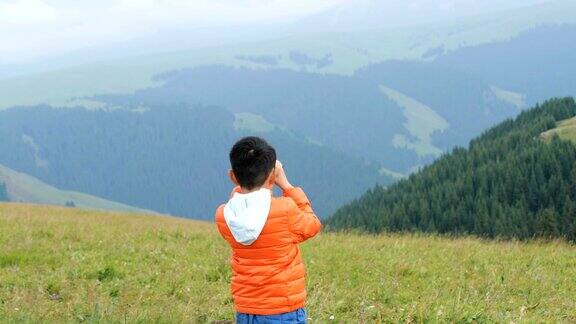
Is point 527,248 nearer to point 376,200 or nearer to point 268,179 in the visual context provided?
point 268,179

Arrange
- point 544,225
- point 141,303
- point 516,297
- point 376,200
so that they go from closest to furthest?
point 141,303 < point 516,297 < point 544,225 < point 376,200

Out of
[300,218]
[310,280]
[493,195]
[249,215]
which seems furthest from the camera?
[493,195]

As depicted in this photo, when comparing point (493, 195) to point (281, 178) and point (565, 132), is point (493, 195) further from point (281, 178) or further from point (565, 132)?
point (281, 178)

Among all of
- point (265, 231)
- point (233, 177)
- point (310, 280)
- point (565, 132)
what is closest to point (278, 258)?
point (265, 231)

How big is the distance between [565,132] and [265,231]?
138018 mm

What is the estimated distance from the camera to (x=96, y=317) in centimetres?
713

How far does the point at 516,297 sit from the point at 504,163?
114678 millimetres

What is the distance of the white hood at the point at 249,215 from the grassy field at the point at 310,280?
224cm

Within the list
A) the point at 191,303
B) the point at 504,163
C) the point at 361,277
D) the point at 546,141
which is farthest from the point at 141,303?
the point at 546,141

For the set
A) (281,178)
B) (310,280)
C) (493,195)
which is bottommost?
(493,195)

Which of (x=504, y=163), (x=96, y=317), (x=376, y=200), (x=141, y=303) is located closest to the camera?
(x=96, y=317)

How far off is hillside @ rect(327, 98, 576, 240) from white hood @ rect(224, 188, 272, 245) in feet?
294

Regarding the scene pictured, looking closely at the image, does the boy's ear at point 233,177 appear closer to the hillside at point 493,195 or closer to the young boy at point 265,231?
the young boy at point 265,231

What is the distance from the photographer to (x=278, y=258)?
5777mm
